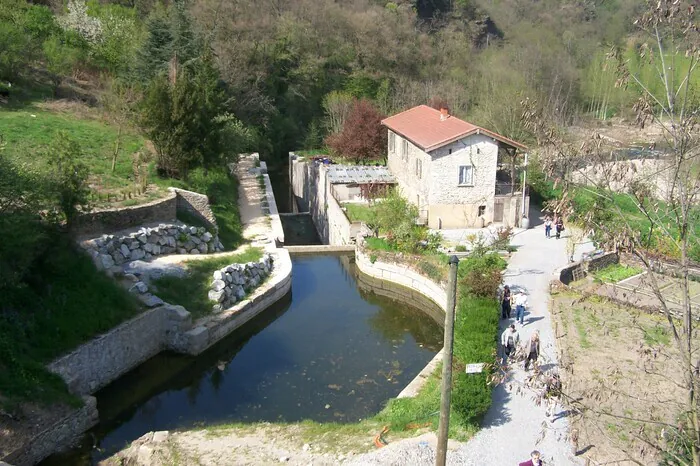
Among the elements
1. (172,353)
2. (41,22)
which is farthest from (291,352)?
(41,22)

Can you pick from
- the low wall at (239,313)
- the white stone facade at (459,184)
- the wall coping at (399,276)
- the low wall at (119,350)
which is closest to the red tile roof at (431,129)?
the white stone facade at (459,184)

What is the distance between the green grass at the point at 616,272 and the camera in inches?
949

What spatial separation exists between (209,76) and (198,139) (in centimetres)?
1143

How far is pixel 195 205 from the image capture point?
27062 millimetres

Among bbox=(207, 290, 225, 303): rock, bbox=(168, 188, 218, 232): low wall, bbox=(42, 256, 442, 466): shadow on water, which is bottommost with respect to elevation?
bbox=(42, 256, 442, 466): shadow on water

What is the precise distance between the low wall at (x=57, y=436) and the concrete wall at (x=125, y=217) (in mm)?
6828

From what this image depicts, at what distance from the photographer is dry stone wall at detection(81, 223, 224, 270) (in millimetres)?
20625

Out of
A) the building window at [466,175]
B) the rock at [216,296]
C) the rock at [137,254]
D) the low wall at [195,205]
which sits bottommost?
the rock at [216,296]

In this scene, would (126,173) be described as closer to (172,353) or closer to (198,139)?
(198,139)

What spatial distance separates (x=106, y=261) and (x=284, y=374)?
22.8ft

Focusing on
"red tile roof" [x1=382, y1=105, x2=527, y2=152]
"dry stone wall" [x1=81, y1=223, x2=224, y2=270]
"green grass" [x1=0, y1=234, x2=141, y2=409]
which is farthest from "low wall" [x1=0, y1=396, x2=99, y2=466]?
"red tile roof" [x1=382, y1=105, x2=527, y2=152]

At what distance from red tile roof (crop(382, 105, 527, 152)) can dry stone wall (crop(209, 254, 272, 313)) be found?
34.1 ft

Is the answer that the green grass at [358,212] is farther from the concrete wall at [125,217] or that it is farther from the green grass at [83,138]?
the green grass at [83,138]

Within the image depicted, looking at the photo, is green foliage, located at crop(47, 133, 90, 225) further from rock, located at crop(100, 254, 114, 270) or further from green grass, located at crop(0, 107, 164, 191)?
green grass, located at crop(0, 107, 164, 191)
